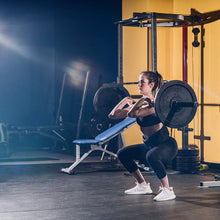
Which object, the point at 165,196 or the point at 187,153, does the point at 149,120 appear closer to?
the point at 165,196

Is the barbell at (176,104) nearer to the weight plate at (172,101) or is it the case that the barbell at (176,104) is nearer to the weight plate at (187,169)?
the weight plate at (172,101)

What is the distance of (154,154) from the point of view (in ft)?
13.8

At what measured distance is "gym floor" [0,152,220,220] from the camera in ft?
12.1

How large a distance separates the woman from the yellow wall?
1798mm

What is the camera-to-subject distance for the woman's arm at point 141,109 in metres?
4.22

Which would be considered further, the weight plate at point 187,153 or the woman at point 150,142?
the weight plate at point 187,153

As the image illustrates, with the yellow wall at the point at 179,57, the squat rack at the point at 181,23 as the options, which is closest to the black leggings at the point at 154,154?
the squat rack at the point at 181,23

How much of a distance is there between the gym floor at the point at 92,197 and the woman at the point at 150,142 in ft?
0.49

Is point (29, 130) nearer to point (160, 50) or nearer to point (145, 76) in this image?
point (160, 50)

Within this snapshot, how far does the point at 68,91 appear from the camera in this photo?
28.3ft

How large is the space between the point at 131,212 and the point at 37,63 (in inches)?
222

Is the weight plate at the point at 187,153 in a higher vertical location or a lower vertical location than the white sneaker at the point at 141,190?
higher

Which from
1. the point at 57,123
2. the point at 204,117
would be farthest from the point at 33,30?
the point at 204,117

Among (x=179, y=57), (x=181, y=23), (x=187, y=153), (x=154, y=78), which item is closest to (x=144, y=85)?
(x=154, y=78)
